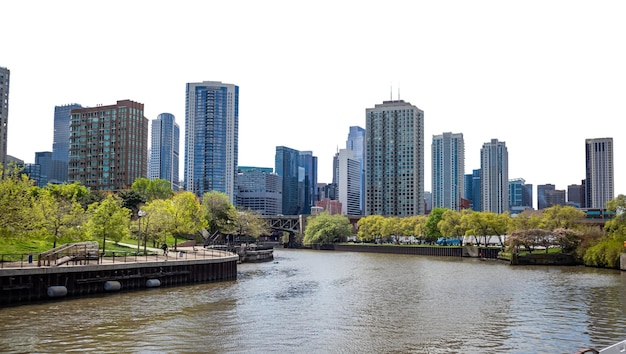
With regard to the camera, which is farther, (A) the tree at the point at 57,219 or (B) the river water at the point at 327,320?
(A) the tree at the point at 57,219

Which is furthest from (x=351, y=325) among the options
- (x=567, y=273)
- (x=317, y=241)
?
(x=317, y=241)

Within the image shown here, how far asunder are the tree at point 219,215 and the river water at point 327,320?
72326 millimetres

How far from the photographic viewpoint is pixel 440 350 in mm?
33000

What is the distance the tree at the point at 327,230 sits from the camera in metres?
191

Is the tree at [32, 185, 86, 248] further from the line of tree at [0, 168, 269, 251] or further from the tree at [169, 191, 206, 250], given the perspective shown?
the tree at [169, 191, 206, 250]

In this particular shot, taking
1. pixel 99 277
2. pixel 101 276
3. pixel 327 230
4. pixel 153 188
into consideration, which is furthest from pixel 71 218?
pixel 327 230

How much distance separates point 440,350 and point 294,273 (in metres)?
54.1

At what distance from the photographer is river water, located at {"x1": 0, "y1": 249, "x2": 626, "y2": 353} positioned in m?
33.9

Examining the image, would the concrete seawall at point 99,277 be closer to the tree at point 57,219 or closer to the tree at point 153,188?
the tree at point 57,219

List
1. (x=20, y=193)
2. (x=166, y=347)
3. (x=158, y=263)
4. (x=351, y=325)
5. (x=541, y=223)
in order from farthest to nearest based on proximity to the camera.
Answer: (x=541, y=223)
(x=158, y=263)
(x=20, y=193)
(x=351, y=325)
(x=166, y=347)

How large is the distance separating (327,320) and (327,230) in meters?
148

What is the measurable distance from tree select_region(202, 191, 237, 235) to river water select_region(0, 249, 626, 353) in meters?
72.3

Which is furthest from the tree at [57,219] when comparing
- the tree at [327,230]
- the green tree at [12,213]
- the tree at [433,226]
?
the tree at [327,230]

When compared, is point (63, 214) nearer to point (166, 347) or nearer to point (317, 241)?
point (166, 347)
